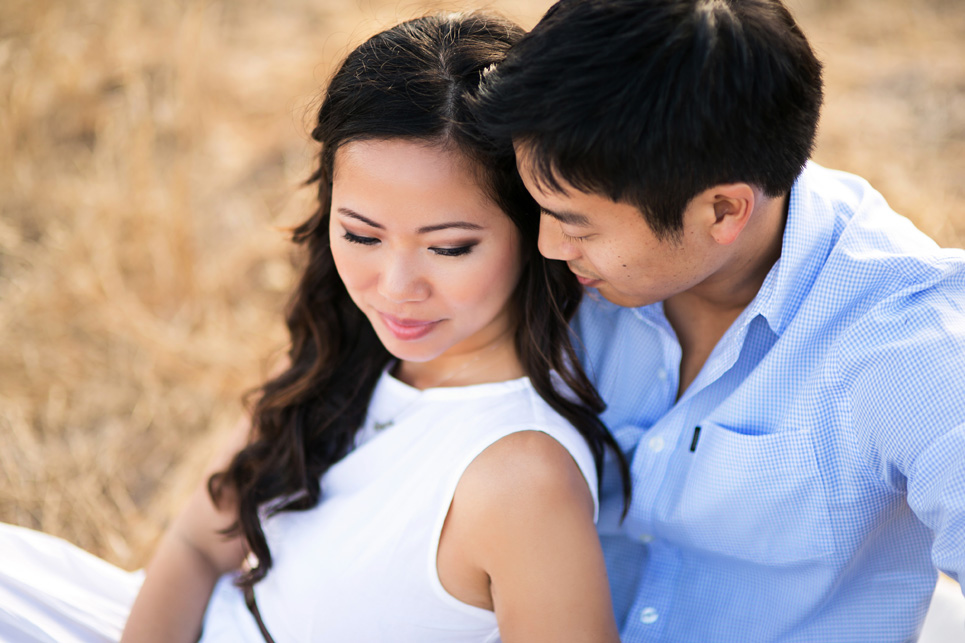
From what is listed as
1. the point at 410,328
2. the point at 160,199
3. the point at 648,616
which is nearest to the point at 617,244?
the point at 410,328

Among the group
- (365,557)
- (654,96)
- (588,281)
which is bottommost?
(365,557)

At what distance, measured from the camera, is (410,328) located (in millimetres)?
1708

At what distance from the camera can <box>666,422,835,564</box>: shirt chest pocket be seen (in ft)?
5.18

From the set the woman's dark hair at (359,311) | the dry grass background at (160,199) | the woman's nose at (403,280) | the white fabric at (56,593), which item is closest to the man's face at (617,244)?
the woman's dark hair at (359,311)

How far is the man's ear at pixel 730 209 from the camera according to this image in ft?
4.86

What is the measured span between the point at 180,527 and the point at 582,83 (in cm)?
148

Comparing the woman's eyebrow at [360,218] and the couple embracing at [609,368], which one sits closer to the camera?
the couple embracing at [609,368]

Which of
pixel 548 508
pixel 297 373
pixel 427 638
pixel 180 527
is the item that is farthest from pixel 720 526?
pixel 180 527

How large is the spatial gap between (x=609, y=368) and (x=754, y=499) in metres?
0.45

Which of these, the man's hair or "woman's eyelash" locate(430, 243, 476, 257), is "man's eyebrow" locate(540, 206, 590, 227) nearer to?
the man's hair

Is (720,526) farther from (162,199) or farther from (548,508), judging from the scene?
(162,199)

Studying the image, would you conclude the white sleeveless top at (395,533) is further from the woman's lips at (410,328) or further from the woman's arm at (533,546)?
the woman's lips at (410,328)

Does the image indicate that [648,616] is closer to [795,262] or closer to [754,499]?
[754,499]

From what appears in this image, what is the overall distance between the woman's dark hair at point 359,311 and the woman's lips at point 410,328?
226 mm
